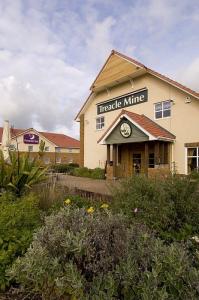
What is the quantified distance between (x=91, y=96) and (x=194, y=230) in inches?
810

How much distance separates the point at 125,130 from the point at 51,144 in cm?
4324

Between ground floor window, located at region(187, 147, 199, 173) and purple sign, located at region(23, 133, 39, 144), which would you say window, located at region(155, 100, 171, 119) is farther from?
purple sign, located at region(23, 133, 39, 144)

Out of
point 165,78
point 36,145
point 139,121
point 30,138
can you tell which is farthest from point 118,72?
point 36,145

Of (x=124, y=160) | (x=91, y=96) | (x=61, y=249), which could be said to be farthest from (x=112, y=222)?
(x=91, y=96)

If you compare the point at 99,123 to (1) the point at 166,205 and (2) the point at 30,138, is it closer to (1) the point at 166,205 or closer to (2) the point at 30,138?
(1) the point at 166,205

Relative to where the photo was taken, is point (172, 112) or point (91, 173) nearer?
point (172, 112)

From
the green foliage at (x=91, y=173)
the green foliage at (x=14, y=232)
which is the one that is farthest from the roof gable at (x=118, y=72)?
the green foliage at (x=14, y=232)

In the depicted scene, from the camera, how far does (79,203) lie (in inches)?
248

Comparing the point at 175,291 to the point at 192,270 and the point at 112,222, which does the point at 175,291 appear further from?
the point at 112,222

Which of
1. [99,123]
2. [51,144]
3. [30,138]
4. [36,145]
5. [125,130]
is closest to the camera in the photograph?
[125,130]

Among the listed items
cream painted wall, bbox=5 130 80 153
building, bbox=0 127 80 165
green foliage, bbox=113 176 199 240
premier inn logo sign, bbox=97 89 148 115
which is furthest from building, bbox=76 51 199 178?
building, bbox=0 127 80 165

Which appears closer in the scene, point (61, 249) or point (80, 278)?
point (80, 278)

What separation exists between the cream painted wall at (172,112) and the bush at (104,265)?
10582mm

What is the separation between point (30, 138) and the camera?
55000 mm
